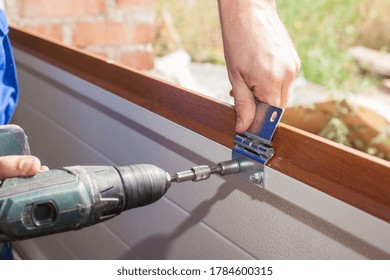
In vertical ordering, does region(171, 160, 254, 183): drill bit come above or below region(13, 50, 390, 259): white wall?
above

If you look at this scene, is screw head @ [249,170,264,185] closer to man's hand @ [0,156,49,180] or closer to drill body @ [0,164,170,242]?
drill body @ [0,164,170,242]

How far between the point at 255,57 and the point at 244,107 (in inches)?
2.9

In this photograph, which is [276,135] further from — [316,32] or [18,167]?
[316,32]

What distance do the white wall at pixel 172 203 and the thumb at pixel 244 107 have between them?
0.23 ft

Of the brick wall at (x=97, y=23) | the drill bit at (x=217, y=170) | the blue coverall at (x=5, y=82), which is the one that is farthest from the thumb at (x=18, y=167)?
the brick wall at (x=97, y=23)

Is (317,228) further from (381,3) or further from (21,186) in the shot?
(381,3)

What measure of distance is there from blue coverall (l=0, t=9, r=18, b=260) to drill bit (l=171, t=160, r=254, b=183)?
0.47 m

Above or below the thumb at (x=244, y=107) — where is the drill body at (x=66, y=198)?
below

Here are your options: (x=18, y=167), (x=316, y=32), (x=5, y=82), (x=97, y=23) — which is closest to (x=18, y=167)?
(x=18, y=167)

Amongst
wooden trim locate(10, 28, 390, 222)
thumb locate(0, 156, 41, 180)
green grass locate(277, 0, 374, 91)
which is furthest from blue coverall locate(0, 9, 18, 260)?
green grass locate(277, 0, 374, 91)

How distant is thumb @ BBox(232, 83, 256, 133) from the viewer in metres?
0.63

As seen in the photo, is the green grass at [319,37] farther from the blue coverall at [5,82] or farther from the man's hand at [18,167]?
the man's hand at [18,167]

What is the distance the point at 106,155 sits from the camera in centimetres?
100

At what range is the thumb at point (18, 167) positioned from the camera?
537 millimetres
